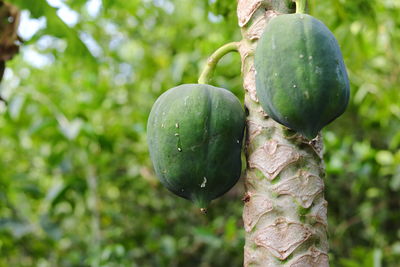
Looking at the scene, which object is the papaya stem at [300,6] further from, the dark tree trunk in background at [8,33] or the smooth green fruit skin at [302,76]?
the dark tree trunk in background at [8,33]

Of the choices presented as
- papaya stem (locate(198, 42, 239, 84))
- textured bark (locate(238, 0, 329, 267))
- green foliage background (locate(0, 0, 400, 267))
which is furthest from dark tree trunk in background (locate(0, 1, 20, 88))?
textured bark (locate(238, 0, 329, 267))

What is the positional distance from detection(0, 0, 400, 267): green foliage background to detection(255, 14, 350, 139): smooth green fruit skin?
1357 millimetres

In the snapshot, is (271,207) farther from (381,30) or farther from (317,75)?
(381,30)

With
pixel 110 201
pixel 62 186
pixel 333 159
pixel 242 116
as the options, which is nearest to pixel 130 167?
pixel 110 201

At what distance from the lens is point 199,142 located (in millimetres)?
1317

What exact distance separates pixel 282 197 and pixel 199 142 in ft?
0.86

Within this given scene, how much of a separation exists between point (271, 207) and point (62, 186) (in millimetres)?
2198

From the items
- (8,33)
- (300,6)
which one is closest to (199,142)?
(300,6)

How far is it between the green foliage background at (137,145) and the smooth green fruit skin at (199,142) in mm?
1277

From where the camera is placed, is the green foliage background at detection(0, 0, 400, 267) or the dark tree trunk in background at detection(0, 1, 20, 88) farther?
the green foliage background at detection(0, 0, 400, 267)

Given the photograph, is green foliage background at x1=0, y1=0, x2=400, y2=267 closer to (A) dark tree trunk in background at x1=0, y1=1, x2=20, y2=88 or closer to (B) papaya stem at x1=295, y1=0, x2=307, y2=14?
(A) dark tree trunk in background at x1=0, y1=1, x2=20, y2=88

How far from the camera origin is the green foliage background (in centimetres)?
322

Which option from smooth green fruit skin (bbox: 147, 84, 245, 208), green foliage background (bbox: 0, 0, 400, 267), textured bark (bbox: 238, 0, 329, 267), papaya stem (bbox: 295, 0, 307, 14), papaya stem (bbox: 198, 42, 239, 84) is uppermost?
papaya stem (bbox: 295, 0, 307, 14)

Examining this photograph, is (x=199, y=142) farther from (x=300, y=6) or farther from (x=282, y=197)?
(x=300, y=6)
